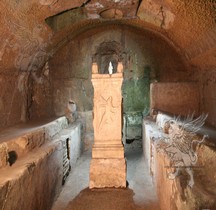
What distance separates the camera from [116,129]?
4.70 metres

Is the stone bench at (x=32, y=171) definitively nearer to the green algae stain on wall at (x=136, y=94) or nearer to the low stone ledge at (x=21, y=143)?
the low stone ledge at (x=21, y=143)

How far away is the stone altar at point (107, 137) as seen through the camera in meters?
4.64

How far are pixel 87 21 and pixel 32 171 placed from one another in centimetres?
544

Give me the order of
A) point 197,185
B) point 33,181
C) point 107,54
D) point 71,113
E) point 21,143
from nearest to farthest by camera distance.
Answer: point 197,185 → point 33,181 → point 21,143 → point 71,113 → point 107,54

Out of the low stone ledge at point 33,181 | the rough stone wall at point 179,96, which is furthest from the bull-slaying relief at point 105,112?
the rough stone wall at point 179,96

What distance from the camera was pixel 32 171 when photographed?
→ 11.4 feet

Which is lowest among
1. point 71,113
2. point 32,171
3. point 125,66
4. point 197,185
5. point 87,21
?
point 32,171

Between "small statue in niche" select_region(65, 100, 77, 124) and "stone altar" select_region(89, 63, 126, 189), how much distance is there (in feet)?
12.0

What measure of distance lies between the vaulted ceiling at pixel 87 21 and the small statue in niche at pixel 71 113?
179cm

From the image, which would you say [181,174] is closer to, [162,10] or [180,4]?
[180,4]

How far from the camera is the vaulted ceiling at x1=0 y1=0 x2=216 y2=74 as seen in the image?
4.86 metres

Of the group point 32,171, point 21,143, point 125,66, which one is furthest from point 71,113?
point 32,171

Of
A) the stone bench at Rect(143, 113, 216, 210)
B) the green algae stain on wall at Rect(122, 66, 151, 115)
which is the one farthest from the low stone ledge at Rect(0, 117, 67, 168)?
the green algae stain on wall at Rect(122, 66, 151, 115)

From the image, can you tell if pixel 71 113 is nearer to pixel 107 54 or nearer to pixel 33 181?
pixel 107 54
